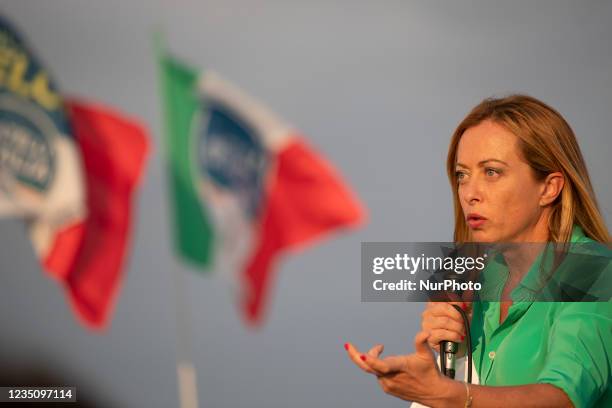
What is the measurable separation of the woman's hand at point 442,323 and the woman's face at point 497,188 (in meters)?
0.18

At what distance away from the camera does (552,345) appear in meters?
1.50

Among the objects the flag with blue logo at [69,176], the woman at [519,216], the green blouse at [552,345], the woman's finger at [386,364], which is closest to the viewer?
the woman's finger at [386,364]

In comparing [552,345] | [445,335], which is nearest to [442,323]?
[445,335]

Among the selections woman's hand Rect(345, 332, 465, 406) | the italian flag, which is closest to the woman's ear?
woman's hand Rect(345, 332, 465, 406)

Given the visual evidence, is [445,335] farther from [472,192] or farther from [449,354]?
[472,192]

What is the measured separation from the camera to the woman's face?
171 centimetres

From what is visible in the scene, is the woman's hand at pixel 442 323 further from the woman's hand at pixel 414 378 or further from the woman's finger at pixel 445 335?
the woman's hand at pixel 414 378

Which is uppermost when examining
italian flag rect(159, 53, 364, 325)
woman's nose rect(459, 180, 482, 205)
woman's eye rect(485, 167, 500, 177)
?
italian flag rect(159, 53, 364, 325)

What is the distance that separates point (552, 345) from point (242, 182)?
219 inches

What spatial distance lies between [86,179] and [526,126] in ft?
20.2

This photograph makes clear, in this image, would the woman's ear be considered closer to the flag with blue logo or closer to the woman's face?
the woman's face

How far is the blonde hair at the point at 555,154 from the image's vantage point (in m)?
1.70

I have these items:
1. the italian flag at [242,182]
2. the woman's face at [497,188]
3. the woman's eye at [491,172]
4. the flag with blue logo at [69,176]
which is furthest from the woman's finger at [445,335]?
the flag with blue logo at [69,176]

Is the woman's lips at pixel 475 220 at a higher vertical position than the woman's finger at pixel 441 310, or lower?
higher
